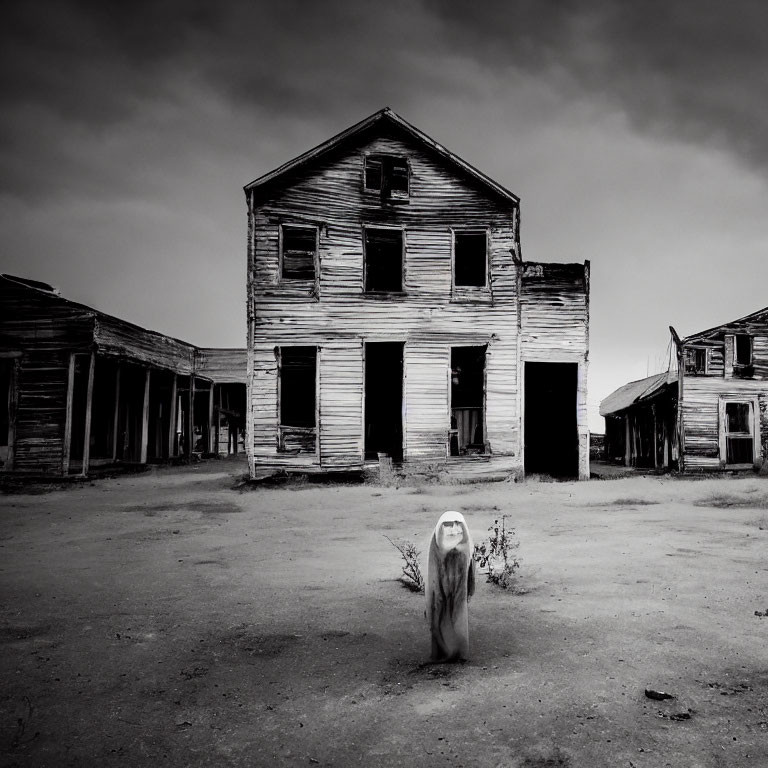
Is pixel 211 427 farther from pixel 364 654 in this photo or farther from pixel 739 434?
pixel 364 654

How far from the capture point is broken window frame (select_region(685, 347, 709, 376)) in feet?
71.1

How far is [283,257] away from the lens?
17625 millimetres

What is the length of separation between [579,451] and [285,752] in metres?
Answer: 16.2

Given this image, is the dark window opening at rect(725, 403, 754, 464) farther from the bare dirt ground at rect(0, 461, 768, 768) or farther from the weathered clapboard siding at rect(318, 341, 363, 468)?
the weathered clapboard siding at rect(318, 341, 363, 468)

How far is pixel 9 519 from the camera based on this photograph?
1205 centimetres

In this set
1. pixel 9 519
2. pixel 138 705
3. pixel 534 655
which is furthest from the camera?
pixel 9 519

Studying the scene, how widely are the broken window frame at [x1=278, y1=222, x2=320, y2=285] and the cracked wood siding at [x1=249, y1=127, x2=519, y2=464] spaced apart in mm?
116

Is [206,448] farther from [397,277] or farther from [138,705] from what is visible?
[138,705]

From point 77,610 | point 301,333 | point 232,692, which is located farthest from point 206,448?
point 232,692

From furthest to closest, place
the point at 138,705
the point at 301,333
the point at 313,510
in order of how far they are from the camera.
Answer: the point at 301,333 → the point at 313,510 → the point at 138,705

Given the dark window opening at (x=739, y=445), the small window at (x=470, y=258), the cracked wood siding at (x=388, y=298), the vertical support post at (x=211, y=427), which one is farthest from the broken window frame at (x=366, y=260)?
the vertical support post at (x=211, y=427)

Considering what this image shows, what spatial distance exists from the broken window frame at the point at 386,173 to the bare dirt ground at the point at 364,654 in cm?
1077

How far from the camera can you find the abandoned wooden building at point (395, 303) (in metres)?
17.3

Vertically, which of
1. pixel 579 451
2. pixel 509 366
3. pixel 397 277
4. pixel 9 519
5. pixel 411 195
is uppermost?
pixel 411 195
